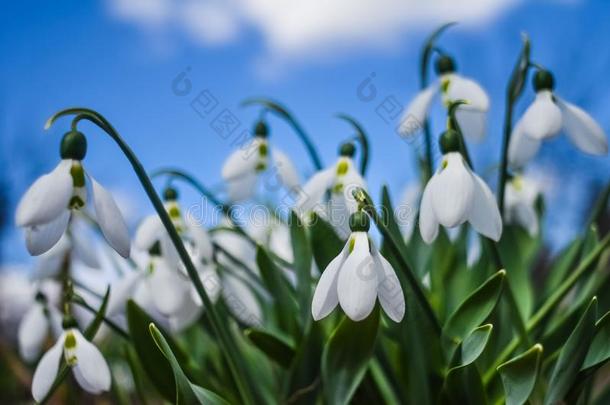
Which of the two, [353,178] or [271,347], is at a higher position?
[353,178]

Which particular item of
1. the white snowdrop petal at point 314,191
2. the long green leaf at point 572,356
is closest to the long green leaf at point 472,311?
the long green leaf at point 572,356

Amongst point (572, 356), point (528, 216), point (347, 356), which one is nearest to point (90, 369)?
point (347, 356)

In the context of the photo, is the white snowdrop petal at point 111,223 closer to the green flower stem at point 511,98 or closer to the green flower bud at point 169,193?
the green flower bud at point 169,193

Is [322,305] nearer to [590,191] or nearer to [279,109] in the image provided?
[279,109]

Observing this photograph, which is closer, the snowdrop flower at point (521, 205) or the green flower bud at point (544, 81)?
the green flower bud at point (544, 81)

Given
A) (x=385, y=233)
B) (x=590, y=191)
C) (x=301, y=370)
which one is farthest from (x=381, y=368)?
(x=590, y=191)

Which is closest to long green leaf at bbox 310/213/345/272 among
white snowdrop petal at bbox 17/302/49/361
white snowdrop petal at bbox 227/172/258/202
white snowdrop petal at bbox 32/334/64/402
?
white snowdrop petal at bbox 227/172/258/202
